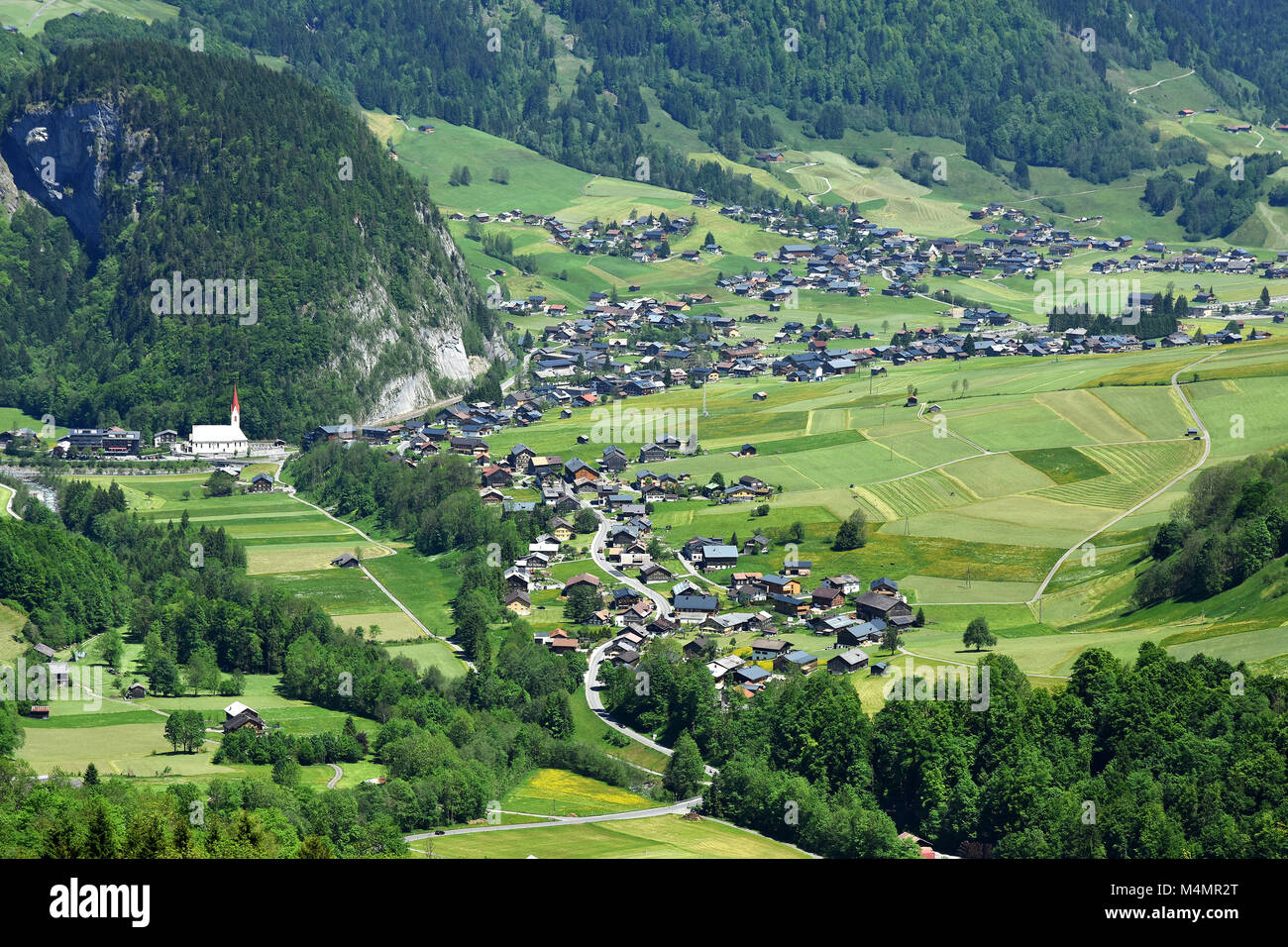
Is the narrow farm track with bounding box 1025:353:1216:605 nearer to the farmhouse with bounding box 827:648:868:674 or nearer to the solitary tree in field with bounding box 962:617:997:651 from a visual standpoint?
the solitary tree in field with bounding box 962:617:997:651

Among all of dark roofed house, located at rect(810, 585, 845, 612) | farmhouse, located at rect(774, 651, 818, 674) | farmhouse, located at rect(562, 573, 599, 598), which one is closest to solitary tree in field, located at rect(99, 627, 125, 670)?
farmhouse, located at rect(562, 573, 599, 598)

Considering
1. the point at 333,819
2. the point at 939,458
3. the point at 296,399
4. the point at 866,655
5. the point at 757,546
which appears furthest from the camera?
the point at 296,399

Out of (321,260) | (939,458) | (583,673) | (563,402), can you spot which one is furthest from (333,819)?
(321,260)

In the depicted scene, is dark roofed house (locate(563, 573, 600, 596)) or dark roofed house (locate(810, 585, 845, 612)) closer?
dark roofed house (locate(810, 585, 845, 612))

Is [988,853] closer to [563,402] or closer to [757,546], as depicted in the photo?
[757,546]

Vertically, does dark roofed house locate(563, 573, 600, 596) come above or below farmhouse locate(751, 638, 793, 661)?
above

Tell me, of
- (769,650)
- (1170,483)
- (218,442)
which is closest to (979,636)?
(769,650)
